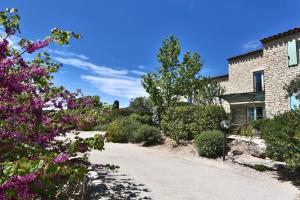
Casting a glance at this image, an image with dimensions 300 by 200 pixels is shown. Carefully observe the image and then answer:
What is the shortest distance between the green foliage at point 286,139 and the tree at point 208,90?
16.2 metres

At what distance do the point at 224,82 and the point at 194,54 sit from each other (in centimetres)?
456

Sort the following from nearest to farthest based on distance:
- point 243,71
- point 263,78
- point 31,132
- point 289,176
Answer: point 31,132, point 289,176, point 263,78, point 243,71

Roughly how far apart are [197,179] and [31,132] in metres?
6.91


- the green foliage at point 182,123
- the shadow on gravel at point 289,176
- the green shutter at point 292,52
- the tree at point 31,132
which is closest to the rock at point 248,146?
the shadow on gravel at point 289,176

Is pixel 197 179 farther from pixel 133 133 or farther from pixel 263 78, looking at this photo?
pixel 263 78

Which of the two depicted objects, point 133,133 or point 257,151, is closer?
point 257,151

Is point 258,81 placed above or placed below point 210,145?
above

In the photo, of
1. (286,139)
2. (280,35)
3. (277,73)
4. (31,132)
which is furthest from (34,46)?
(280,35)

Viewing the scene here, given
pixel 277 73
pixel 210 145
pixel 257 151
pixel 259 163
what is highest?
pixel 277 73

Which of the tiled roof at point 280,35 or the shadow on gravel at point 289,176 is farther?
the tiled roof at point 280,35

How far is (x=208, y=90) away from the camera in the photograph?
91.2 feet

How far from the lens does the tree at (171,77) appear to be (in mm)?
24906

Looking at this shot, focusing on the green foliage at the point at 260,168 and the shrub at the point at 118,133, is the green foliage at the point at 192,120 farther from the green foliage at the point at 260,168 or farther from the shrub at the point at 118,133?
the green foliage at the point at 260,168

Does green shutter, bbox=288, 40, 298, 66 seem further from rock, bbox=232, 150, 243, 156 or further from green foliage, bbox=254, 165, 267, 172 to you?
green foliage, bbox=254, 165, 267, 172
